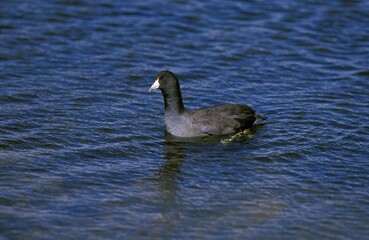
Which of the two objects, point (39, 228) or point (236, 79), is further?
point (236, 79)

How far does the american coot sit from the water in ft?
0.82

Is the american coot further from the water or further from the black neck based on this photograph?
the water

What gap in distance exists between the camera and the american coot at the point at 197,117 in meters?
10.8

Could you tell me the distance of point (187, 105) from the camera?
1223 centimetres

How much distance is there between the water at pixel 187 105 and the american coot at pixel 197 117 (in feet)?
0.82

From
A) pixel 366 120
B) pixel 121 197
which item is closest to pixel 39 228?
A: pixel 121 197

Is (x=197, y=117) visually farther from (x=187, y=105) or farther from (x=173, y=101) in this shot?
(x=187, y=105)

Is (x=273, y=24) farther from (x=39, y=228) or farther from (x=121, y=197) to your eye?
(x=39, y=228)

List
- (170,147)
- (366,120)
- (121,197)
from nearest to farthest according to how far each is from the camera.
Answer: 1. (121,197)
2. (170,147)
3. (366,120)

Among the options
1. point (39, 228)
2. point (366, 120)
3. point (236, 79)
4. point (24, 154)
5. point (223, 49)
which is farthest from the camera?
point (223, 49)

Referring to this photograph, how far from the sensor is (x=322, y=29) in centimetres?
1638

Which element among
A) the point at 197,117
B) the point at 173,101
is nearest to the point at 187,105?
the point at 173,101

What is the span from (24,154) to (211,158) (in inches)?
94.9

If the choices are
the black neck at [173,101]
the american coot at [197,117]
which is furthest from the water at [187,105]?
the black neck at [173,101]
